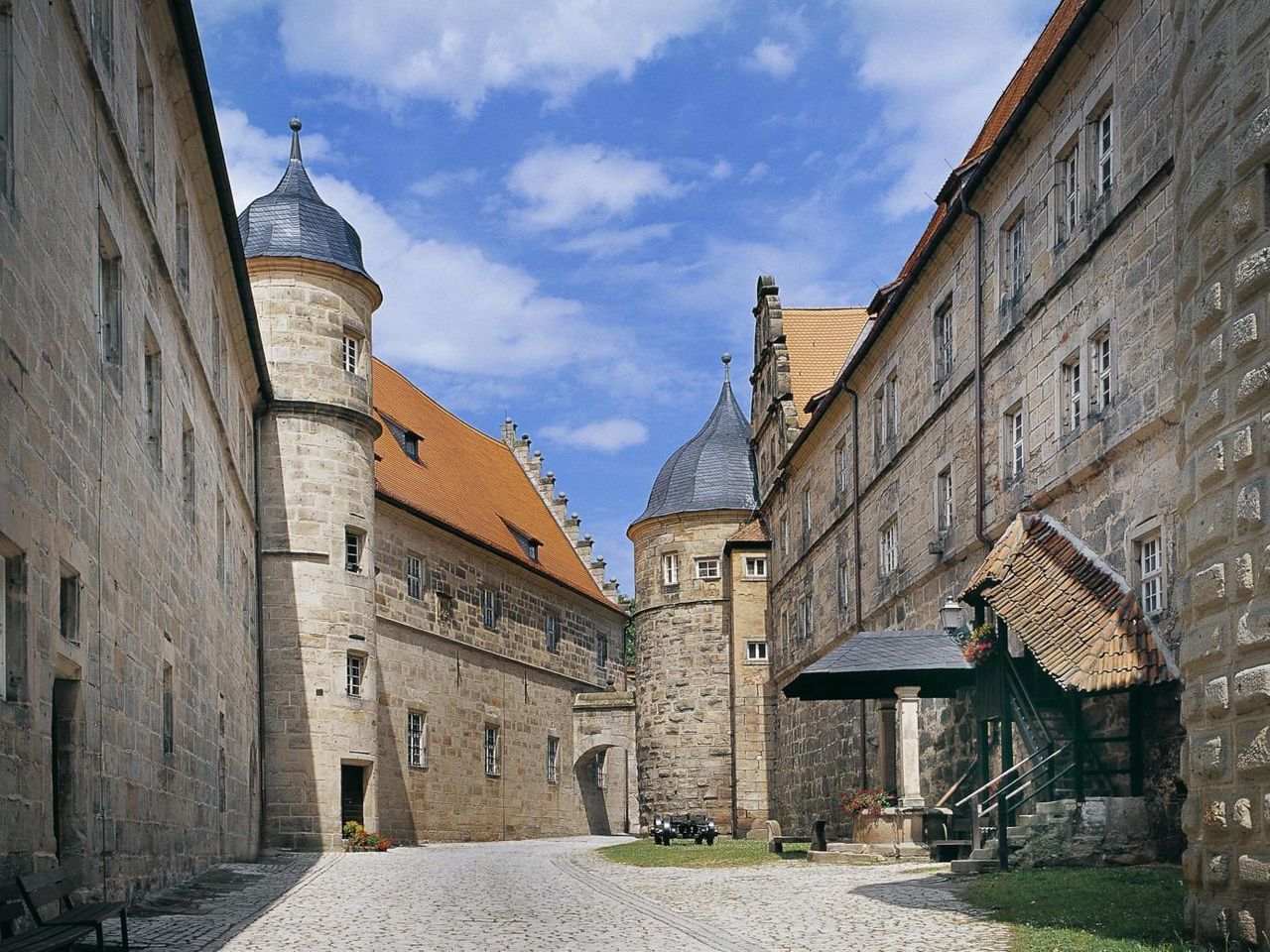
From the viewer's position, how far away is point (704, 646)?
39.2m

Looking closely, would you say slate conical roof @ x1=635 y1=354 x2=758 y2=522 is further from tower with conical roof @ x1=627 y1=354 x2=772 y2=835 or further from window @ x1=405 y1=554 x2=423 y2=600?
window @ x1=405 y1=554 x2=423 y2=600

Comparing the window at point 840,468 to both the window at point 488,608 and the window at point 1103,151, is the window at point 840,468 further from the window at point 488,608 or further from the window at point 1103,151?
the window at point 1103,151

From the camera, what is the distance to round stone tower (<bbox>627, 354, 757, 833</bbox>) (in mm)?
38500

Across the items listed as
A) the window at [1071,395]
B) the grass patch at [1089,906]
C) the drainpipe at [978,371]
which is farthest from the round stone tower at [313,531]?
the grass patch at [1089,906]

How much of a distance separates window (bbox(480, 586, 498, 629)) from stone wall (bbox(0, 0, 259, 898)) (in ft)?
57.7

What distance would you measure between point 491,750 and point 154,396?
24.1 meters

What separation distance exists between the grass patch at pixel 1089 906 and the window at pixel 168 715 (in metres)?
7.90

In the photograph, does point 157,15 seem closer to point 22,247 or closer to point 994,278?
point 22,247

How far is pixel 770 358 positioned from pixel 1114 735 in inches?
861

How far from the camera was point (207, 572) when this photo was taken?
750 inches

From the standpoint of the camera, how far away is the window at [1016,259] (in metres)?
18.1

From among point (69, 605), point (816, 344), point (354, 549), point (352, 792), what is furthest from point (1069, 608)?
point (816, 344)

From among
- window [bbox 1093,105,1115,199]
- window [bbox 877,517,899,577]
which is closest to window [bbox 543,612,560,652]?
window [bbox 877,517,899,577]

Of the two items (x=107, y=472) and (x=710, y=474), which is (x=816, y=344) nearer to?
(x=710, y=474)
